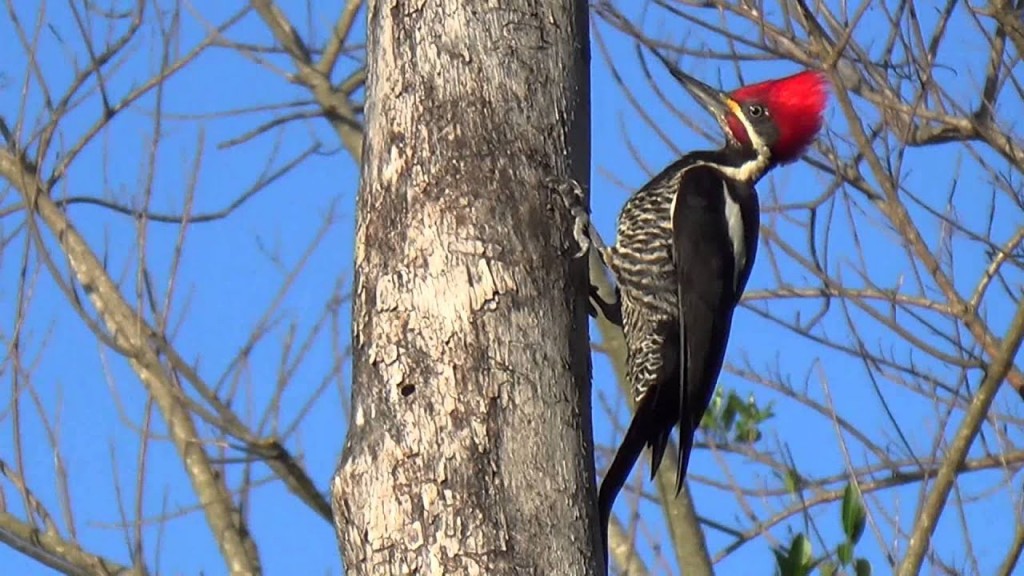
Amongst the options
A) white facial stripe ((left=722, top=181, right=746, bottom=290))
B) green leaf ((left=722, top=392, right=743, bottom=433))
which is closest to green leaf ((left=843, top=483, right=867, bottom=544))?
white facial stripe ((left=722, top=181, right=746, bottom=290))

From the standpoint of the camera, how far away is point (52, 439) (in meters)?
4.45

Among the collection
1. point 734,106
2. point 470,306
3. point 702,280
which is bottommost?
point 470,306

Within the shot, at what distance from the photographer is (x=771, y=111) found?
4.38 meters

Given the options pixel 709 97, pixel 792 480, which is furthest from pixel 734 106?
pixel 792 480

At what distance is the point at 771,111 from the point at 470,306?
1.81 m

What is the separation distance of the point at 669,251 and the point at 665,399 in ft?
1.34

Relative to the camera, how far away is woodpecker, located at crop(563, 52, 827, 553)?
411 centimetres

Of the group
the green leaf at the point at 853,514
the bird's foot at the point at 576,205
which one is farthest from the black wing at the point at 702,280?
the bird's foot at the point at 576,205

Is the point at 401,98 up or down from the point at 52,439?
down

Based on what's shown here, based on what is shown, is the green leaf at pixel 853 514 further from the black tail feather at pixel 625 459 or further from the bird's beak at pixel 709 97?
the bird's beak at pixel 709 97

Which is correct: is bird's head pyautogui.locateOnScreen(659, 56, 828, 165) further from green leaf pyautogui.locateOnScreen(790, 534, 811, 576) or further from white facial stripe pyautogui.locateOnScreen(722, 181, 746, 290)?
green leaf pyautogui.locateOnScreen(790, 534, 811, 576)

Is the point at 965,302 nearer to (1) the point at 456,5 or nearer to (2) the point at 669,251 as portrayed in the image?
(2) the point at 669,251

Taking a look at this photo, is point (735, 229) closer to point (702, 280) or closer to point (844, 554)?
point (702, 280)

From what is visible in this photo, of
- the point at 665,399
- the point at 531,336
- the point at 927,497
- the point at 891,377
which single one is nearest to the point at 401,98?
the point at 531,336
